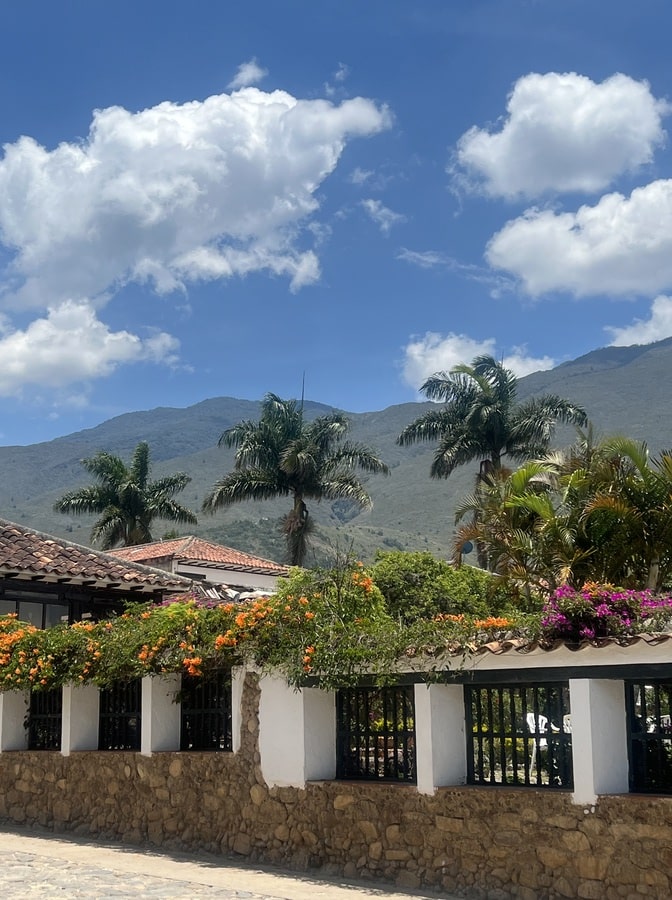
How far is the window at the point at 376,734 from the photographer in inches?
460

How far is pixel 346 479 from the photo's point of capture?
41500mm

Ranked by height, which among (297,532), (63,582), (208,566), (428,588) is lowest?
(63,582)

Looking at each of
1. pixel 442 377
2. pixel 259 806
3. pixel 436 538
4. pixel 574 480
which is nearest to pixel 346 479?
pixel 442 377

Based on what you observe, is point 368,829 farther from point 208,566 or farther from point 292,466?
point 292,466

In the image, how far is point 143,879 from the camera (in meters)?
11.5

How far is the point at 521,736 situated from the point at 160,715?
18.1 ft

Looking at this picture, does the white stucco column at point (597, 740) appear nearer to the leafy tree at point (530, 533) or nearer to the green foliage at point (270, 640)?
the green foliage at point (270, 640)

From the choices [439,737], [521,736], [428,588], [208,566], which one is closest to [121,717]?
[439,737]

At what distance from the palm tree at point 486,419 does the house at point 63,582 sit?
21071mm

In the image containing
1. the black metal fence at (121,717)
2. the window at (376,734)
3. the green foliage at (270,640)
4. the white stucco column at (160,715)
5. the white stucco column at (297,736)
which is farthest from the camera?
the black metal fence at (121,717)

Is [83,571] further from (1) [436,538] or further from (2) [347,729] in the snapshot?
(1) [436,538]

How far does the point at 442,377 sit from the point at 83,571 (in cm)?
2433

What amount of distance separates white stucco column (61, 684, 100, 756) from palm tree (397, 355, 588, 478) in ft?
84.9

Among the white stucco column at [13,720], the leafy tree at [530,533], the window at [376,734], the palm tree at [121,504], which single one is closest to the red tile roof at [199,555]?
the leafy tree at [530,533]
